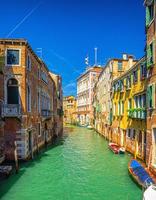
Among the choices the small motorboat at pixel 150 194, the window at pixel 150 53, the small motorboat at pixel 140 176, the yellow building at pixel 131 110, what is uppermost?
the window at pixel 150 53

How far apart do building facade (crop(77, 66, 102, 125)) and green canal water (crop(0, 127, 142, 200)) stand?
40.7m

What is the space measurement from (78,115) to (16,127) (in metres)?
53.4

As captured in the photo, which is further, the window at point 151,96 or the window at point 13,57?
the window at point 13,57

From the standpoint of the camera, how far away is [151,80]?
49.5 feet

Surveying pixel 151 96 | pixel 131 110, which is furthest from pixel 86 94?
pixel 151 96

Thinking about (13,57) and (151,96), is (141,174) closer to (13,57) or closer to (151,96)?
(151,96)

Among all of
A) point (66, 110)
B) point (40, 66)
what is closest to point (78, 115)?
point (66, 110)

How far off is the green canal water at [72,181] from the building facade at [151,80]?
216 cm

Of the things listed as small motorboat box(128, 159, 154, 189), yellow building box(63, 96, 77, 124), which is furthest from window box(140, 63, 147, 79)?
yellow building box(63, 96, 77, 124)

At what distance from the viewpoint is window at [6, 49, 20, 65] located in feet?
58.1

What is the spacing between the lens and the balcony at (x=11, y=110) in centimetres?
1694

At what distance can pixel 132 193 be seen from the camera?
12.1 meters

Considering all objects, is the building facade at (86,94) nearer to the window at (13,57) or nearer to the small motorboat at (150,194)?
the window at (13,57)

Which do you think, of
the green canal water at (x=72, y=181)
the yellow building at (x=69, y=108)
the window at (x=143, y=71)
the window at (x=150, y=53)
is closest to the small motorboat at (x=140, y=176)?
the green canal water at (x=72, y=181)
